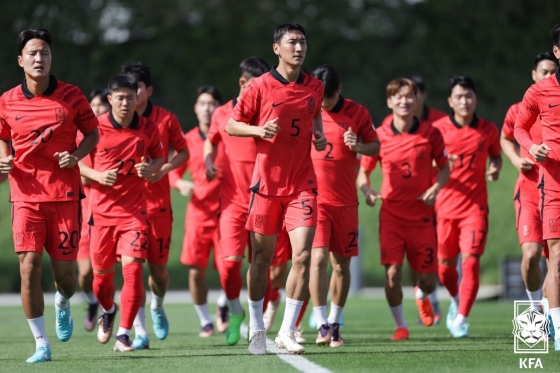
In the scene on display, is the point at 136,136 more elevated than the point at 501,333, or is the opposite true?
the point at 136,136

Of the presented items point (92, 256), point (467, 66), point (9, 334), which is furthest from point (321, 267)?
point (467, 66)

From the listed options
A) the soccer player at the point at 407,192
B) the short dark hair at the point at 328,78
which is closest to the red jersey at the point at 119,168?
the short dark hair at the point at 328,78

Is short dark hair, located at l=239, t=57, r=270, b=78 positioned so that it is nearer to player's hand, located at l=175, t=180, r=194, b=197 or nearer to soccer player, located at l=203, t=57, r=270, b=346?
soccer player, located at l=203, t=57, r=270, b=346

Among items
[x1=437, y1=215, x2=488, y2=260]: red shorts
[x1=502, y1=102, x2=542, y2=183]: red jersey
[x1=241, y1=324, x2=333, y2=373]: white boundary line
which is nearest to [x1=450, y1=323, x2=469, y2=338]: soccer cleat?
[x1=437, y1=215, x2=488, y2=260]: red shorts

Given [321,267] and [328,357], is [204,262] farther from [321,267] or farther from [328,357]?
[328,357]

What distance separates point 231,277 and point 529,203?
3136 millimetres

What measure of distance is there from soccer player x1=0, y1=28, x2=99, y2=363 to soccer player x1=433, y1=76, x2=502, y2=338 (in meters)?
4.98

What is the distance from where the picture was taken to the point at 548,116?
9.22 metres

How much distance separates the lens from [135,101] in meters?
10.6

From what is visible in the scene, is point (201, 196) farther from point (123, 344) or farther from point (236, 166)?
point (123, 344)

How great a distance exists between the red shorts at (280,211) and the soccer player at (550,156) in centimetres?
188

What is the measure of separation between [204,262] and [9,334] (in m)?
2.68

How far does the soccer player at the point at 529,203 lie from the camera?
1101 cm

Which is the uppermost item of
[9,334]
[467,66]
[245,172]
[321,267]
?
[467,66]
